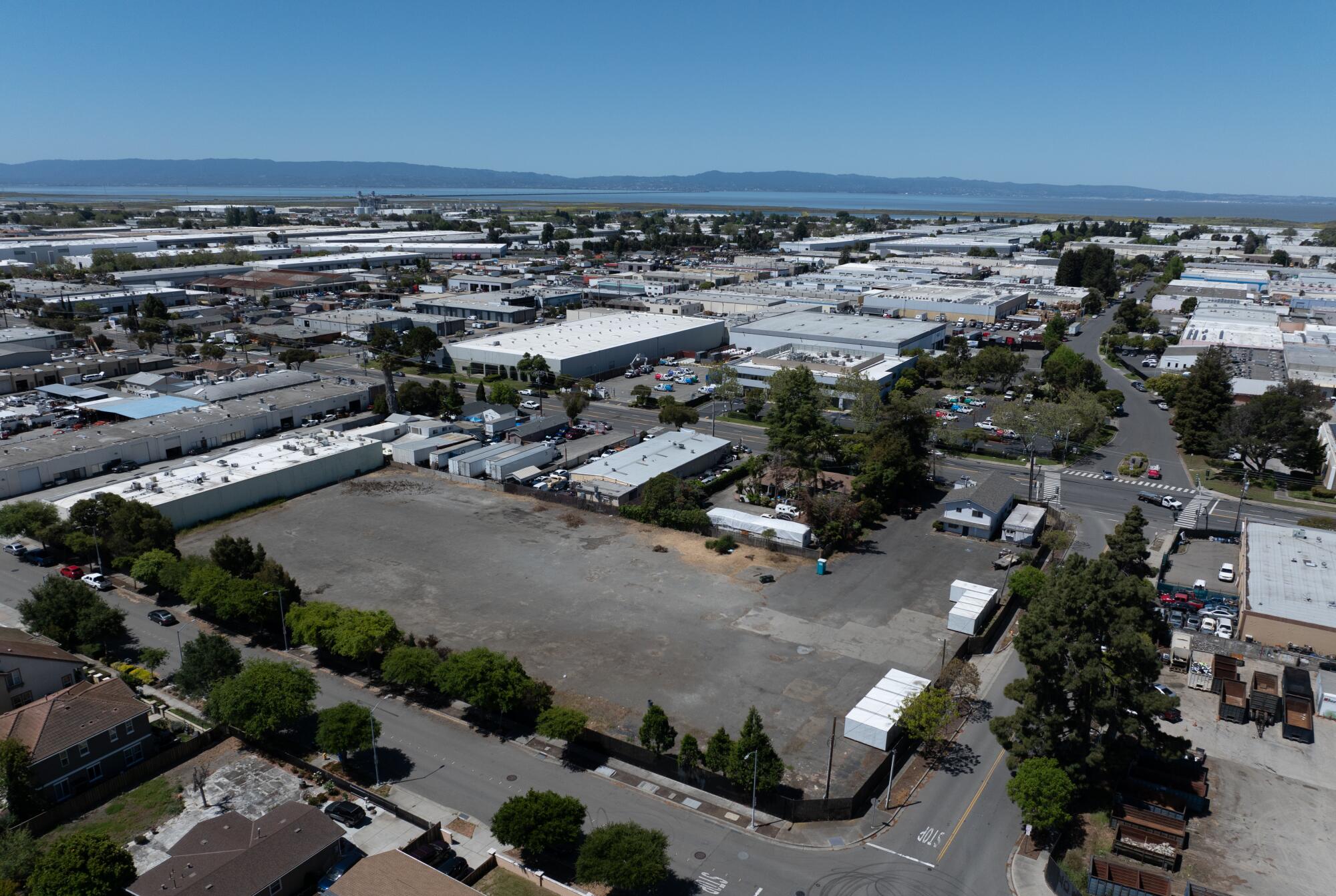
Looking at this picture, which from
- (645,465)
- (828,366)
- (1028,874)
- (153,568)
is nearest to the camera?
(1028,874)

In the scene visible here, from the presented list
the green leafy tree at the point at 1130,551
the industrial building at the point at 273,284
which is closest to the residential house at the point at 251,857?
the green leafy tree at the point at 1130,551

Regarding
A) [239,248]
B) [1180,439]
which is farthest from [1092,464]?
[239,248]

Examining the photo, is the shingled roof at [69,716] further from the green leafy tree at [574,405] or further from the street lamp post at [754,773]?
the green leafy tree at [574,405]

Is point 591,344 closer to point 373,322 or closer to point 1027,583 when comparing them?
point 373,322

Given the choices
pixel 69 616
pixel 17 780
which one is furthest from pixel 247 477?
pixel 17 780

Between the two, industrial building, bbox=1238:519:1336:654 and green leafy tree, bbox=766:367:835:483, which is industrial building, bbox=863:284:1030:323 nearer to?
green leafy tree, bbox=766:367:835:483
